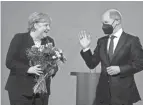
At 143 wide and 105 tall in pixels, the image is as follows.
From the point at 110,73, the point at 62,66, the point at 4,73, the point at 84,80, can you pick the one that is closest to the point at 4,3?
the point at 4,73

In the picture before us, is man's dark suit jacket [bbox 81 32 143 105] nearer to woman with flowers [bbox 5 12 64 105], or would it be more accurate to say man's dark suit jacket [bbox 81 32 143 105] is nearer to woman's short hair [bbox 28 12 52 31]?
woman with flowers [bbox 5 12 64 105]

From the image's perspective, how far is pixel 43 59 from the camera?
108 inches

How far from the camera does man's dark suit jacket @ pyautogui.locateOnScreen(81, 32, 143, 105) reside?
289 cm

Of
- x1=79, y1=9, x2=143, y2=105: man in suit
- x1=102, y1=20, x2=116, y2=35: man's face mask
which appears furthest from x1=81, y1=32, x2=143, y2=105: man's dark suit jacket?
x1=102, y1=20, x2=116, y2=35: man's face mask

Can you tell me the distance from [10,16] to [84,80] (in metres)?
1.33

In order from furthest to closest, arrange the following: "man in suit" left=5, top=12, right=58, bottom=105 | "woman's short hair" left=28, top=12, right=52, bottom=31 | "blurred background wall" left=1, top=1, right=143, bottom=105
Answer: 1. "blurred background wall" left=1, top=1, right=143, bottom=105
2. "woman's short hair" left=28, top=12, right=52, bottom=31
3. "man in suit" left=5, top=12, right=58, bottom=105

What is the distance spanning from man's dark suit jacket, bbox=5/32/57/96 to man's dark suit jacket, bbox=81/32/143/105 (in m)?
0.68

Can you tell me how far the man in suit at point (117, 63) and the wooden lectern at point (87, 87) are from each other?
0.26ft

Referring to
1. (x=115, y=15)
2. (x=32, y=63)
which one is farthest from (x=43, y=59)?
(x=115, y=15)

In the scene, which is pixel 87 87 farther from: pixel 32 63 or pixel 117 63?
pixel 32 63

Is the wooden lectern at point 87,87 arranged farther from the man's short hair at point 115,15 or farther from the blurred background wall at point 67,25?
the man's short hair at point 115,15

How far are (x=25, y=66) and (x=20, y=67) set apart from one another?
59 mm

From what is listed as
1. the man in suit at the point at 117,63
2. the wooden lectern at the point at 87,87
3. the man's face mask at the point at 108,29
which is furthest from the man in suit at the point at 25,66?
the man's face mask at the point at 108,29

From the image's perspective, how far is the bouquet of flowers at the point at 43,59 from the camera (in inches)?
106
